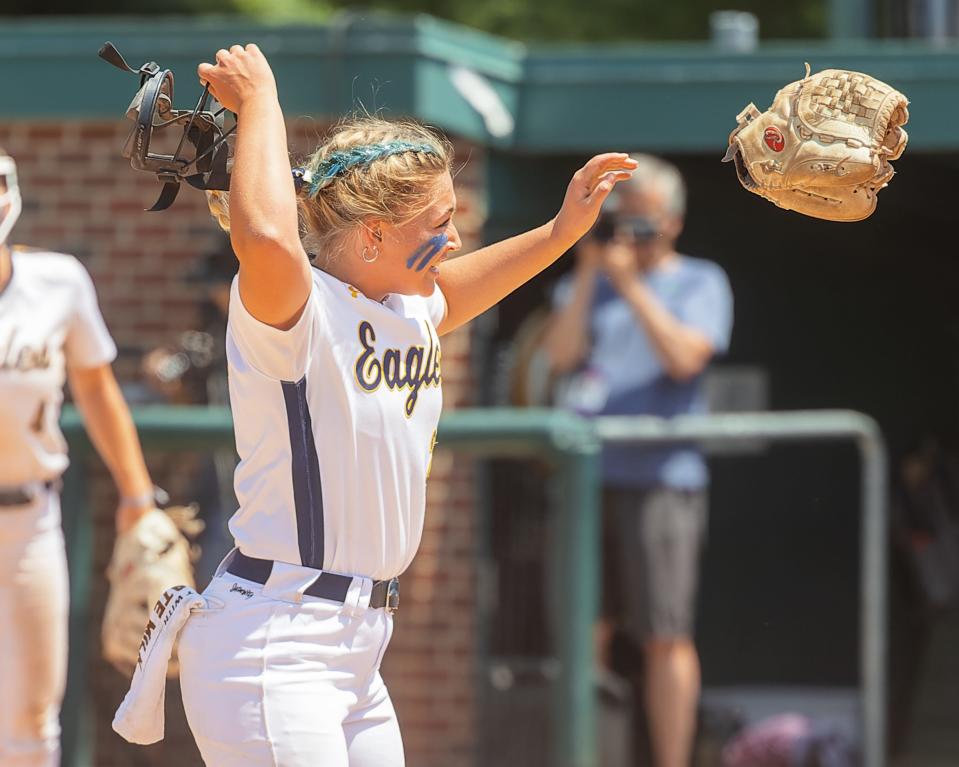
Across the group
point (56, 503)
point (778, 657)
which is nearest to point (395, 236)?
point (56, 503)

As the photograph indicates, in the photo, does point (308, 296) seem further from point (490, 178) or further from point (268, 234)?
point (490, 178)

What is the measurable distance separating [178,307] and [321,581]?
4.33m

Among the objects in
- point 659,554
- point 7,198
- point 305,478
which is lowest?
point 659,554

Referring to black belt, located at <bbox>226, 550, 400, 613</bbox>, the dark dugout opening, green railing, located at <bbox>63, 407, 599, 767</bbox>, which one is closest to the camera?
green railing, located at <bbox>63, 407, 599, 767</bbox>

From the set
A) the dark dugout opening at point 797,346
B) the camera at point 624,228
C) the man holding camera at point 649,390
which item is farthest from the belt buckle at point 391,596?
the dark dugout opening at point 797,346

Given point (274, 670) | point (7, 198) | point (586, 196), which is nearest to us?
point (274, 670)

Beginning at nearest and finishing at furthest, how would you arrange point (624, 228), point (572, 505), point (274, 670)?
point (274, 670) → point (572, 505) → point (624, 228)

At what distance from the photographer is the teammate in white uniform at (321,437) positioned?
9.97ft

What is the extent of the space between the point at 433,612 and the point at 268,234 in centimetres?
419

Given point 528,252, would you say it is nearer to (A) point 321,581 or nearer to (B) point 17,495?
(A) point 321,581

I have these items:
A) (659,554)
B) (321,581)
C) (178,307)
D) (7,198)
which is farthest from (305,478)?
(178,307)

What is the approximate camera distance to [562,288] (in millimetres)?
6793

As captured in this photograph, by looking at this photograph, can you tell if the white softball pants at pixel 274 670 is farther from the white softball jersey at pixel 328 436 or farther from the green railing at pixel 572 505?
the green railing at pixel 572 505

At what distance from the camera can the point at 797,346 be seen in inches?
364
